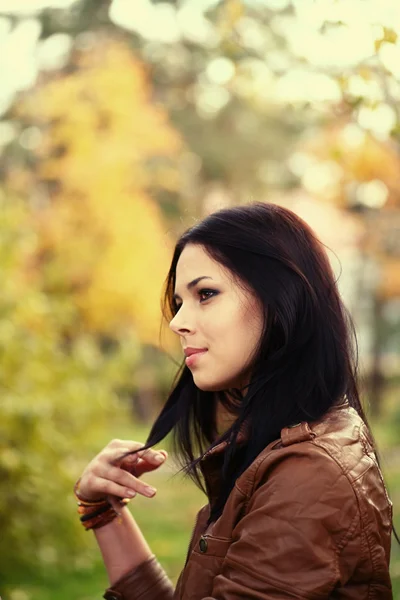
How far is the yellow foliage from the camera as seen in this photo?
1488cm

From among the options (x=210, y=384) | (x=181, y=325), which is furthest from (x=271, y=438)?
(x=181, y=325)

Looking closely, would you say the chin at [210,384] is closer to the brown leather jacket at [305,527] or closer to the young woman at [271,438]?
the young woman at [271,438]

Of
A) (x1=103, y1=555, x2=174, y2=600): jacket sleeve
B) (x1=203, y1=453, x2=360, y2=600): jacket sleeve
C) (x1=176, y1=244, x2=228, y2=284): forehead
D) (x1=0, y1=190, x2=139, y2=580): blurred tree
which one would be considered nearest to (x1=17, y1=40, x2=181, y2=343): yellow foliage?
(x1=0, y1=190, x2=139, y2=580): blurred tree

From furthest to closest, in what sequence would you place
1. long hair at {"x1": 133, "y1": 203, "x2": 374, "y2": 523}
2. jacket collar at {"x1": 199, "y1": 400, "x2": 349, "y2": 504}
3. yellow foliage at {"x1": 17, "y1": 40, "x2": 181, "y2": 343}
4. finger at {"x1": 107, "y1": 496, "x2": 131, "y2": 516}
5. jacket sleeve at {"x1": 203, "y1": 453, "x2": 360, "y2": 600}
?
1. yellow foliage at {"x1": 17, "y1": 40, "x2": 181, "y2": 343}
2. finger at {"x1": 107, "y1": 496, "x2": 131, "y2": 516}
3. long hair at {"x1": 133, "y1": 203, "x2": 374, "y2": 523}
4. jacket collar at {"x1": 199, "y1": 400, "x2": 349, "y2": 504}
5. jacket sleeve at {"x1": 203, "y1": 453, "x2": 360, "y2": 600}

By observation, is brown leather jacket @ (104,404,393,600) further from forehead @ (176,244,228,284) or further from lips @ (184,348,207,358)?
forehead @ (176,244,228,284)

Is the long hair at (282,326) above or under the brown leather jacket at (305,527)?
above

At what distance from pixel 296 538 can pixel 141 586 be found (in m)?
0.90

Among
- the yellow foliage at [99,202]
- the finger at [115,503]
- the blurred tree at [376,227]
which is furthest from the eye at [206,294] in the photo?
the yellow foliage at [99,202]

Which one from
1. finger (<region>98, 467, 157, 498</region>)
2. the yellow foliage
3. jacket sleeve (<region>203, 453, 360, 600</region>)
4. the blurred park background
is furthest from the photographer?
the yellow foliage

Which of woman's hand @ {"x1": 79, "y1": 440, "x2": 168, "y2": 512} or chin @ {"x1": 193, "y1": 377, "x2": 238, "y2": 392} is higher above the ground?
chin @ {"x1": 193, "y1": 377, "x2": 238, "y2": 392}

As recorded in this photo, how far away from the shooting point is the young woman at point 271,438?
1.65m

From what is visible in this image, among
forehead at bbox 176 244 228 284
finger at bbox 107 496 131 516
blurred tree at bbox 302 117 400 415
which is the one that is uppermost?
forehead at bbox 176 244 228 284

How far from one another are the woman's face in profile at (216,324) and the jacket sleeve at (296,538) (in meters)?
0.34

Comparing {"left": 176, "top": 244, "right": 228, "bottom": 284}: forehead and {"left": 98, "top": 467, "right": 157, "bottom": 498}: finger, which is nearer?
{"left": 176, "top": 244, "right": 228, "bottom": 284}: forehead
